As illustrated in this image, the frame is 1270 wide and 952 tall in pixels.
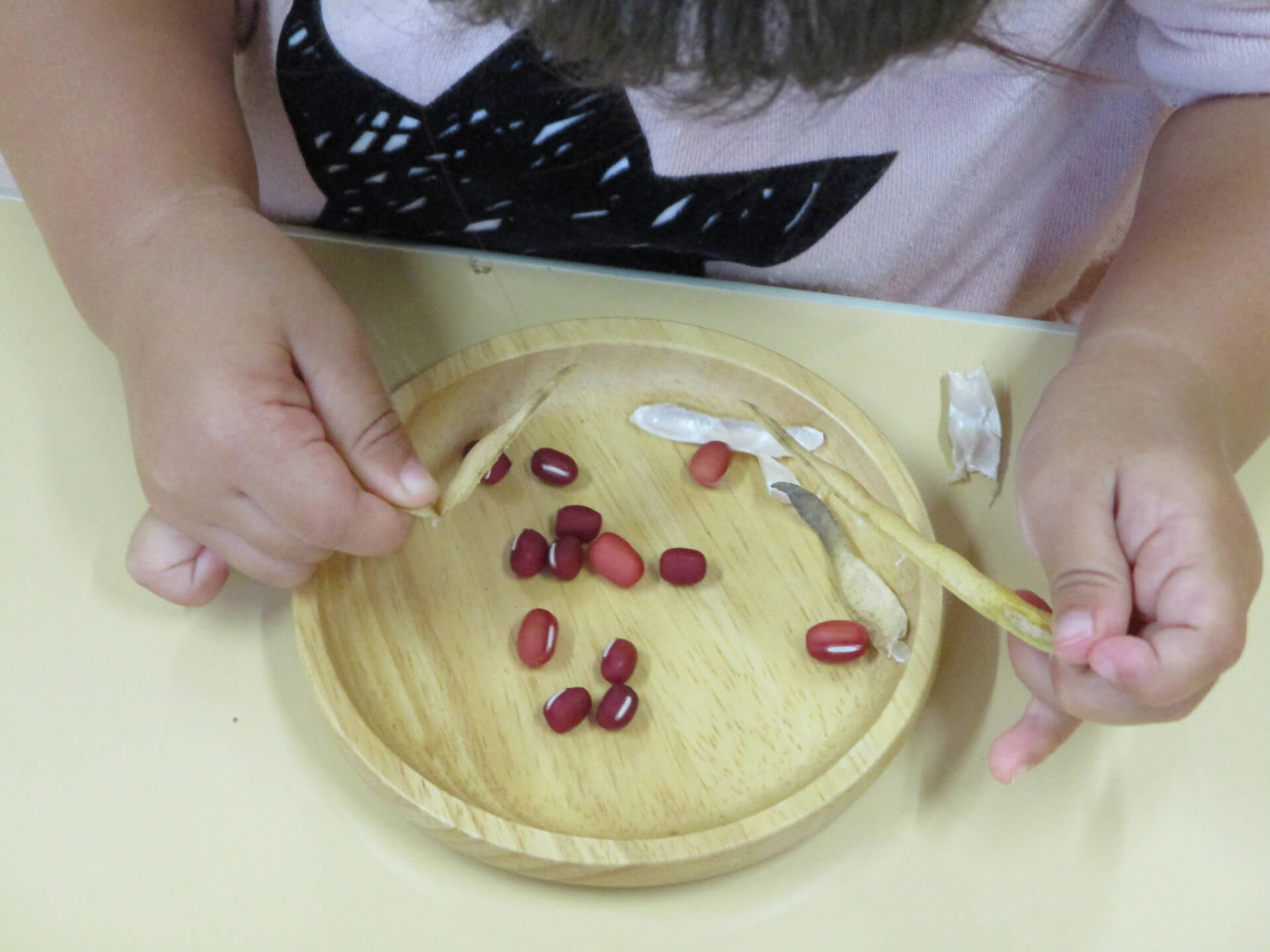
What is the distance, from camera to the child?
436 millimetres

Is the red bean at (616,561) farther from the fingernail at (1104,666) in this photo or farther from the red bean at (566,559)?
the fingernail at (1104,666)

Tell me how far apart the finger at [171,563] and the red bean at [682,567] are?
0.81ft

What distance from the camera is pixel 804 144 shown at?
74 centimetres

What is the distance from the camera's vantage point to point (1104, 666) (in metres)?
0.41

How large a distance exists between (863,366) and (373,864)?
1.39ft

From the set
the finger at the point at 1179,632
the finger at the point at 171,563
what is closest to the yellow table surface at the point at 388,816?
the finger at the point at 171,563

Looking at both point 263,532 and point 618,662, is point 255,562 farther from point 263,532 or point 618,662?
point 618,662

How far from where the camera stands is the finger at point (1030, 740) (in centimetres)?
48

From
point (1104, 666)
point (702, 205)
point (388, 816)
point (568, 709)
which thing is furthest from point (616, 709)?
point (702, 205)

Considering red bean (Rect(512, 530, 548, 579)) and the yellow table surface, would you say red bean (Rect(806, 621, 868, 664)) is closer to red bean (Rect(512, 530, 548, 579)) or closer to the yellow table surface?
the yellow table surface

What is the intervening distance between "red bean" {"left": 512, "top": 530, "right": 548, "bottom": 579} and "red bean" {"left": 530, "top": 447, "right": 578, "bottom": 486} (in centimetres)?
4

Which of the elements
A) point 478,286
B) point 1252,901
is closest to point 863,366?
point 478,286

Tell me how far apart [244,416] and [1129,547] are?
0.43 meters

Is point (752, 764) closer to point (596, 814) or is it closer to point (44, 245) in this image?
point (596, 814)
